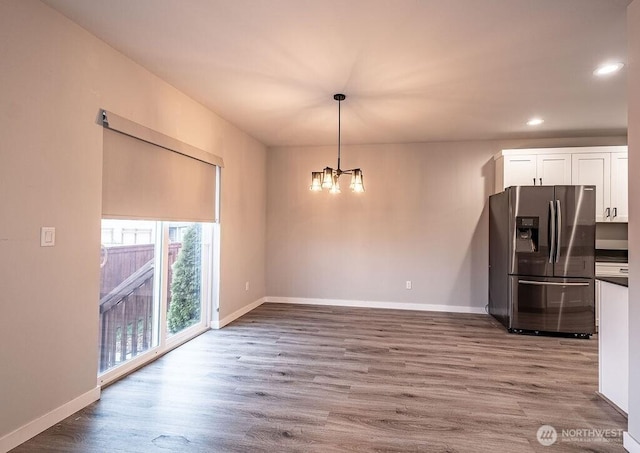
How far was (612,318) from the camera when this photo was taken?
99.3 inches

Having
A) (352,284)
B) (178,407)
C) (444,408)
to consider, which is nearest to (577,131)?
Result: (352,284)

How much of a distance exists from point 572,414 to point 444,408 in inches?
34.2

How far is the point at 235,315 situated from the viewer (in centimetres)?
468

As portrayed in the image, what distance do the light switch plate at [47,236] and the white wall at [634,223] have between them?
3.47 meters

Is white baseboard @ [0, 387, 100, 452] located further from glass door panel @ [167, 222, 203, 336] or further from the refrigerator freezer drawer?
the refrigerator freezer drawer

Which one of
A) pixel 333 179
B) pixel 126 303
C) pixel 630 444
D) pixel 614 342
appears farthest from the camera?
pixel 333 179

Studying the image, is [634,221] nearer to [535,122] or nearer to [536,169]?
[535,122]

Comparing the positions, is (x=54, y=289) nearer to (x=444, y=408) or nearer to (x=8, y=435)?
(x=8, y=435)

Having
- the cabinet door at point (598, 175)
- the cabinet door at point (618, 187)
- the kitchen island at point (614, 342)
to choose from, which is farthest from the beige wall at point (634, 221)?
the cabinet door at point (618, 187)

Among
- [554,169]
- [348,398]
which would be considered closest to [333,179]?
[348,398]

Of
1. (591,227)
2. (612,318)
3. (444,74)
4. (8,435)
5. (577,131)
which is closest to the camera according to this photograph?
(8,435)

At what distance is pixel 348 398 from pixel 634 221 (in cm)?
214

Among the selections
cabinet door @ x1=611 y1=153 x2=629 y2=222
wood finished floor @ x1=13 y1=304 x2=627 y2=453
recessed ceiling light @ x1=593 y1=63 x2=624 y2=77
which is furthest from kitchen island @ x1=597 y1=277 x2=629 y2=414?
cabinet door @ x1=611 y1=153 x2=629 y2=222

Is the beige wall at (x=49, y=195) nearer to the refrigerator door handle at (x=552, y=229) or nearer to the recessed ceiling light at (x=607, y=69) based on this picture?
the recessed ceiling light at (x=607, y=69)
